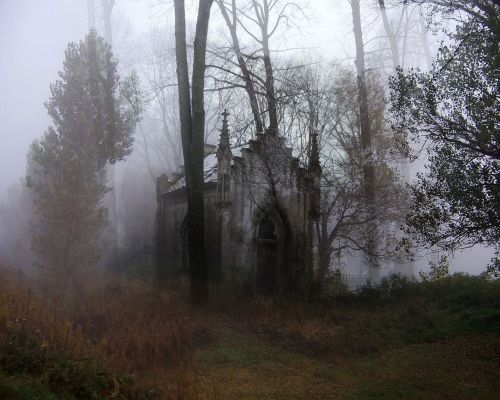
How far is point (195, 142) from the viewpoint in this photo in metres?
13.7

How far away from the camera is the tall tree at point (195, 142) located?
13484 mm

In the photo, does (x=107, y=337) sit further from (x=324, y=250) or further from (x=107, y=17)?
(x=107, y=17)

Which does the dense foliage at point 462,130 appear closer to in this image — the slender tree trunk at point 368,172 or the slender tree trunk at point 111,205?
the slender tree trunk at point 368,172

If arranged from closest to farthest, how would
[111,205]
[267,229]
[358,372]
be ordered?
[358,372]
[267,229]
[111,205]

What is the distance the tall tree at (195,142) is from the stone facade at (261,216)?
1.76 metres

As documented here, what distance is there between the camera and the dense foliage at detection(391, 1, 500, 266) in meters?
8.30

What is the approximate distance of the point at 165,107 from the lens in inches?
1350

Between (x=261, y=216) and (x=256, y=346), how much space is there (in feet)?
21.7

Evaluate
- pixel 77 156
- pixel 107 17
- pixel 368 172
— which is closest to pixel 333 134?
pixel 368 172

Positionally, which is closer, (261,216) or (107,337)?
(107,337)

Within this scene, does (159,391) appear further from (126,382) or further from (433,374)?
(433,374)

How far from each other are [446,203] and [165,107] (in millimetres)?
28258

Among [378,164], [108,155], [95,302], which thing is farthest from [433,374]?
[108,155]

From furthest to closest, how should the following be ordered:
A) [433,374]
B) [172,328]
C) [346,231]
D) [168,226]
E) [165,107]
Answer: [165,107] < [168,226] < [346,231] < [172,328] < [433,374]
